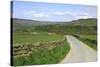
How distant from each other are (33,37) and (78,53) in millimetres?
649

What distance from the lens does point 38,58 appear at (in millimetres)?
2414

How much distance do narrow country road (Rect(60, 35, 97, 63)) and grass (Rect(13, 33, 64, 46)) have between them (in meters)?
0.18

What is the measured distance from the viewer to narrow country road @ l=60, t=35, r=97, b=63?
2.57 meters

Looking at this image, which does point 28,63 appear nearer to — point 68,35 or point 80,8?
point 68,35

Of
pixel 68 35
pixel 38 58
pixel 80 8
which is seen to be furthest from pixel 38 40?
pixel 80 8

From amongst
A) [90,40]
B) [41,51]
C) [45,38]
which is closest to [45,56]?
[41,51]

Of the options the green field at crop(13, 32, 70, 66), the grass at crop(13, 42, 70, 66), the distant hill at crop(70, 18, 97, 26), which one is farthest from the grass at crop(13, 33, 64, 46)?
the distant hill at crop(70, 18, 97, 26)

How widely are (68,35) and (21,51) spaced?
66cm

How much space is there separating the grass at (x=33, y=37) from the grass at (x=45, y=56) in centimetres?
12

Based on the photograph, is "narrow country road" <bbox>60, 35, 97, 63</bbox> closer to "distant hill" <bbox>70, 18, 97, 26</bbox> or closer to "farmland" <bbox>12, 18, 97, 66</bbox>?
"farmland" <bbox>12, 18, 97, 66</bbox>

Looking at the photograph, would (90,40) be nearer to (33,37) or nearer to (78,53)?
(78,53)

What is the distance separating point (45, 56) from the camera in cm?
245

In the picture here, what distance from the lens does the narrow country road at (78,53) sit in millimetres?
2569
